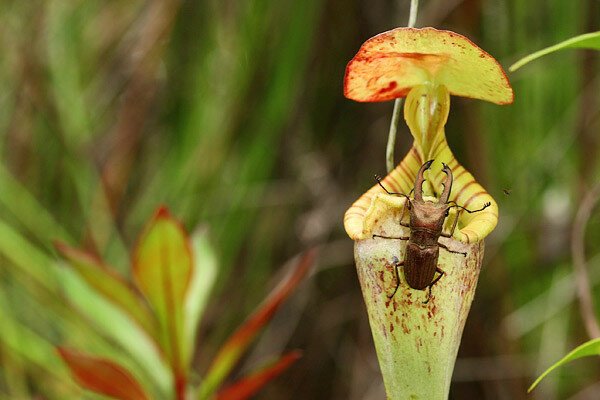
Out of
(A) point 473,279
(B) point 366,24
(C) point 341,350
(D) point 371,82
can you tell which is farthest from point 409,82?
(C) point 341,350

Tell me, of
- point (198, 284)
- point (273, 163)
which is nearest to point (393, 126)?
point (198, 284)

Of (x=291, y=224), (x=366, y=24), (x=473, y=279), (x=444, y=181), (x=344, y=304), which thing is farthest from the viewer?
(x=291, y=224)

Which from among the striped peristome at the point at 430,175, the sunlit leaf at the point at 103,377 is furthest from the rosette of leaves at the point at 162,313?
the striped peristome at the point at 430,175

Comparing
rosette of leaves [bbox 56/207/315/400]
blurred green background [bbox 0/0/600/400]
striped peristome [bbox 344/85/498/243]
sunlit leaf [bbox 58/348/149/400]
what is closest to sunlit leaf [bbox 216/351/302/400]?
rosette of leaves [bbox 56/207/315/400]

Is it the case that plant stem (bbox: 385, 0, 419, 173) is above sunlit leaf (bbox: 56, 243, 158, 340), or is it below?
above

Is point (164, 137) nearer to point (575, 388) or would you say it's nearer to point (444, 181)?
point (575, 388)

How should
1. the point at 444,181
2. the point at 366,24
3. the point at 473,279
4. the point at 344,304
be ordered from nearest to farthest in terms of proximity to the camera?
the point at 473,279
the point at 444,181
the point at 366,24
the point at 344,304

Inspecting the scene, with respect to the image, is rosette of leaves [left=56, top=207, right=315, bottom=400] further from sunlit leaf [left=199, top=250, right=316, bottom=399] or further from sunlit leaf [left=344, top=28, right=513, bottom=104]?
sunlit leaf [left=344, top=28, right=513, bottom=104]

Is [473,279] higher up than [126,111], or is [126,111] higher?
[126,111]
